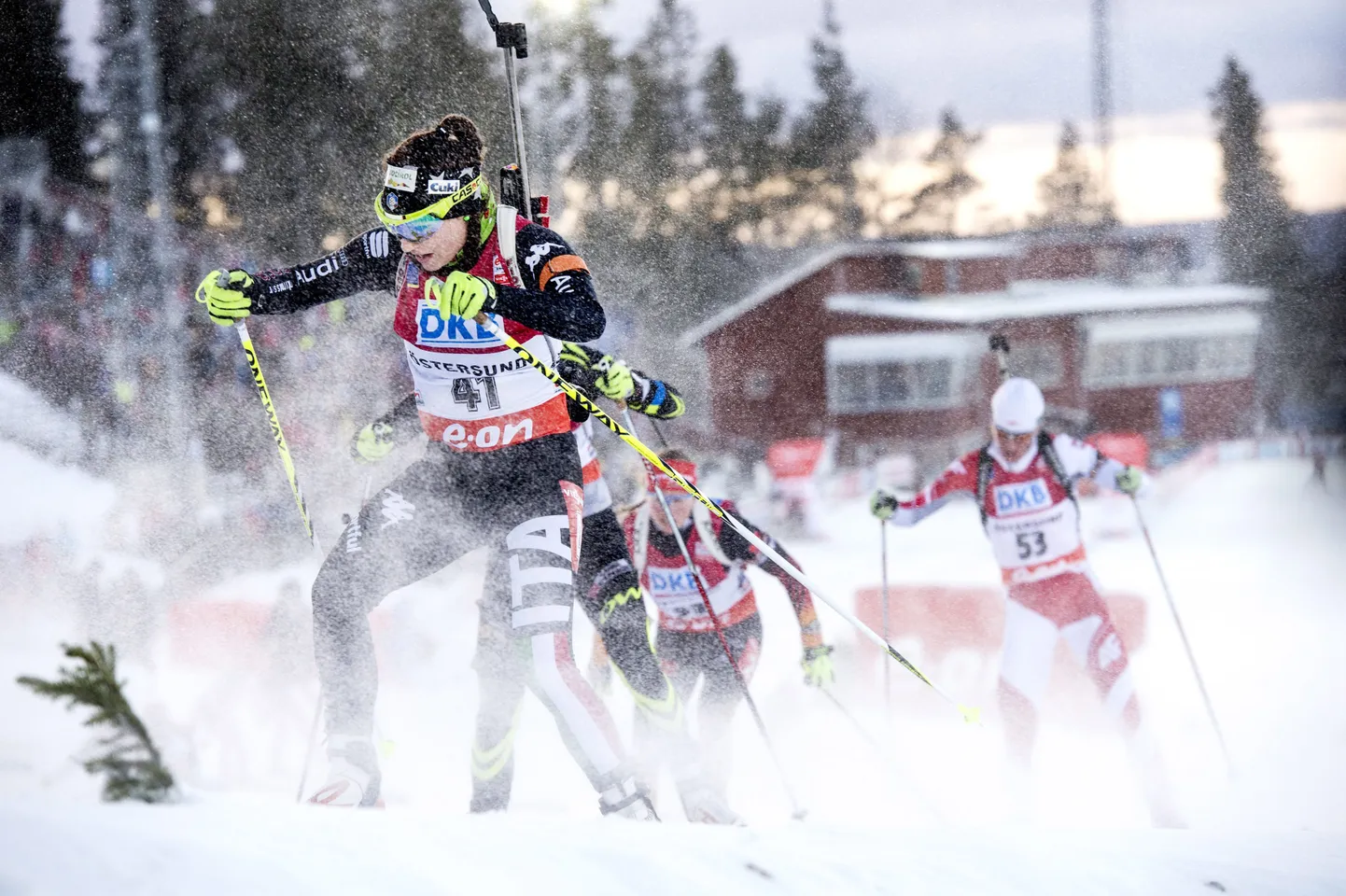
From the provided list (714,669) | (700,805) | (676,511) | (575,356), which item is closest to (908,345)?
(714,669)

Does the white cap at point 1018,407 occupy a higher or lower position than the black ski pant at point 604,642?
higher

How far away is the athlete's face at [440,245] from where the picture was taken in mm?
3246

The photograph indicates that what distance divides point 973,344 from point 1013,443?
311 inches

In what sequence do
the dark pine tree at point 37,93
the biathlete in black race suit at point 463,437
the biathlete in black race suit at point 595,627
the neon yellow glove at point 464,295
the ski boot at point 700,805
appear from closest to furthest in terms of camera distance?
the neon yellow glove at point 464,295 → the biathlete in black race suit at point 463,437 → the biathlete in black race suit at point 595,627 → the ski boot at point 700,805 → the dark pine tree at point 37,93

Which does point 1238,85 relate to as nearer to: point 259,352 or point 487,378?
point 259,352

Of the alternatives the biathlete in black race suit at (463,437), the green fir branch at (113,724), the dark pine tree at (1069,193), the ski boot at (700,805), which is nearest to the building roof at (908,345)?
the dark pine tree at (1069,193)

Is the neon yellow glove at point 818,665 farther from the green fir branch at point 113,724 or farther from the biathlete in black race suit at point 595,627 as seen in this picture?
the green fir branch at point 113,724

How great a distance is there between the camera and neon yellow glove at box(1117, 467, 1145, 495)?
5191 millimetres

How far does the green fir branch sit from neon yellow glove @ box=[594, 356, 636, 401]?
4.69ft

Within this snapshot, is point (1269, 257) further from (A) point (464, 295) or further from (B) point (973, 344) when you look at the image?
(A) point (464, 295)

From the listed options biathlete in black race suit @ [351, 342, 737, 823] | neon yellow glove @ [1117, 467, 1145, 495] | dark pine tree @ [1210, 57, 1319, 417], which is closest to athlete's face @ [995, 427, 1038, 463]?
neon yellow glove @ [1117, 467, 1145, 495]

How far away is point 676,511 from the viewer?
485cm

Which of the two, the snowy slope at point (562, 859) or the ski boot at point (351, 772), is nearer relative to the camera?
the snowy slope at point (562, 859)

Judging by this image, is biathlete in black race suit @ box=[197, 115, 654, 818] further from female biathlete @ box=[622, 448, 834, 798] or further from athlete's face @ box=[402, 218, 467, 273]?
female biathlete @ box=[622, 448, 834, 798]
